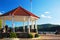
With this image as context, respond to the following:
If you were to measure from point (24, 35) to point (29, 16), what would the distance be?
9.57 feet

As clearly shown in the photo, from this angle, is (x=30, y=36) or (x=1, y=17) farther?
(x=1, y=17)

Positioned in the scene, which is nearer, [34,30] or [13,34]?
[13,34]

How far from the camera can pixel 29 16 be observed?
2986cm

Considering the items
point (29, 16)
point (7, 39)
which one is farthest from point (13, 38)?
point (29, 16)

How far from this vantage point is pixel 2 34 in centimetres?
2895

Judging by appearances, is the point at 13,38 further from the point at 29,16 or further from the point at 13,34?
the point at 29,16

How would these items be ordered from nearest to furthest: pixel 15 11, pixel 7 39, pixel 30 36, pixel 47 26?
pixel 7 39 → pixel 30 36 → pixel 15 11 → pixel 47 26

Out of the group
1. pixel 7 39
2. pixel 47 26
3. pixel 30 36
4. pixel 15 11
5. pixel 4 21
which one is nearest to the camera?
pixel 7 39

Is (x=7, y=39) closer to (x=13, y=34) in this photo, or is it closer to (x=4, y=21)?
(x=13, y=34)

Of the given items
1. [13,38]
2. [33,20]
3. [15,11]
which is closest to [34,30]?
A: [33,20]

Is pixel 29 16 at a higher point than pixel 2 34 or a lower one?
higher

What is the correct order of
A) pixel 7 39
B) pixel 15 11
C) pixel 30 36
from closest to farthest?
pixel 7 39, pixel 30 36, pixel 15 11

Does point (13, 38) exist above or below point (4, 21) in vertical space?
below

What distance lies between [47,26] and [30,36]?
42319mm
